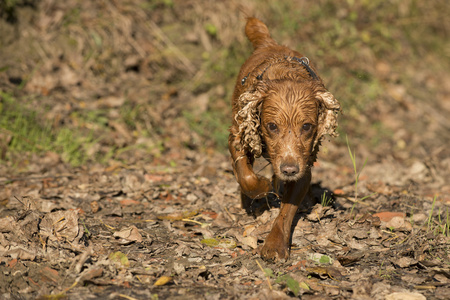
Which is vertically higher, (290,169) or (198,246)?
(290,169)

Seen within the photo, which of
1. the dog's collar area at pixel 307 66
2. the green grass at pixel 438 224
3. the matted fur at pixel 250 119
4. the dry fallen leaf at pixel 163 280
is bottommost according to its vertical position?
the dry fallen leaf at pixel 163 280

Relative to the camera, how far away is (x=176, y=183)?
6.03 meters

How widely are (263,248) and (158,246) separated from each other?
92cm

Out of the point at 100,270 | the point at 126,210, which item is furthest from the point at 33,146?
the point at 100,270

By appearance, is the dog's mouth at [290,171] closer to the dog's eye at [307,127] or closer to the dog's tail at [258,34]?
the dog's eye at [307,127]

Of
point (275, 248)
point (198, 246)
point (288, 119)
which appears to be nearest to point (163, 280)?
point (198, 246)

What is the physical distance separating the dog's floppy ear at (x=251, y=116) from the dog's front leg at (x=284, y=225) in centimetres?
47

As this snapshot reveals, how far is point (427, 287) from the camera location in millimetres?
3617

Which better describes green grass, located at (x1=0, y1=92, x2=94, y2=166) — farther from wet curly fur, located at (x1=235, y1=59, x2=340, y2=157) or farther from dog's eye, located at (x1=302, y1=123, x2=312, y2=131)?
dog's eye, located at (x1=302, y1=123, x2=312, y2=131)

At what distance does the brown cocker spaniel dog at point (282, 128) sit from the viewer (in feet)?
13.7

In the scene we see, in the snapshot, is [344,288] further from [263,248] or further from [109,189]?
[109,189]

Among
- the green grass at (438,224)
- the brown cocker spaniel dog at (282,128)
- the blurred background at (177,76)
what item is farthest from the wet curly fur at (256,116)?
the blurred background at (177,76)

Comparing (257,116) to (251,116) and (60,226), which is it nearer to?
(251,116)

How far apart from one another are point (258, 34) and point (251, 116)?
197cm
